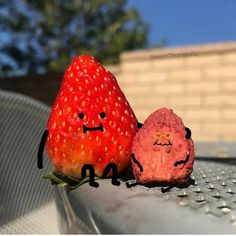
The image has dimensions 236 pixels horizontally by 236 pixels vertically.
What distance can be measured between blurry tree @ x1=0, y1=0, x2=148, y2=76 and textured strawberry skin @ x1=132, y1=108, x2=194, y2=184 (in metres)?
15.4

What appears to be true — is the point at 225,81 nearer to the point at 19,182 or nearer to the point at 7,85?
the point at 7,85

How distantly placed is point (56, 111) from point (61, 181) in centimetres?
13

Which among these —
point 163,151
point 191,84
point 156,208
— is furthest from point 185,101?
point 156,208

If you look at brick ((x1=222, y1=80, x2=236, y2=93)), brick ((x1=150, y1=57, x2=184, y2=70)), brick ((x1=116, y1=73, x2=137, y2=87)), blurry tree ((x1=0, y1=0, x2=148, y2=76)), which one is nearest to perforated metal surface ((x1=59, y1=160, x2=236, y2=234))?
brick ((x1=222, y1=80, x2=236, y2=93))

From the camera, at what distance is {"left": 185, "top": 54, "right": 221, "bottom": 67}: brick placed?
6703 millimetres

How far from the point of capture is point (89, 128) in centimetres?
106

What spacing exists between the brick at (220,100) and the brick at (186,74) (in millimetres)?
289

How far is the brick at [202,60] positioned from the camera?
6.70 meters

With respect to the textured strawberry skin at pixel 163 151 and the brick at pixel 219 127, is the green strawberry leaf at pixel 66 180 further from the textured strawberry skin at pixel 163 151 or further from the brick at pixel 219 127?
the brick at pixel 219 127

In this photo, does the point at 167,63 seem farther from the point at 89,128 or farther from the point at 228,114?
the point at 89,128

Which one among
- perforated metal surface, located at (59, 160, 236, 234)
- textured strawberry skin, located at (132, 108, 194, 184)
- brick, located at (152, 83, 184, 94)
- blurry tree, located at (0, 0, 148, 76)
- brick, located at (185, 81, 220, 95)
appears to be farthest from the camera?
blurry tree, located at (0, 0, 148, 76)

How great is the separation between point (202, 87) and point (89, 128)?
584cm

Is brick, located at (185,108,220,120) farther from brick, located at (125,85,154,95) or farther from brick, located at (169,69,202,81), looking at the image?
brick, located at (125,85,154,95)

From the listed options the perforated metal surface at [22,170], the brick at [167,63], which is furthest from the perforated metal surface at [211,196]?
the brick at [167,63]
